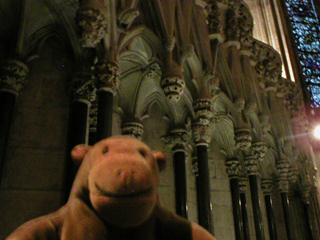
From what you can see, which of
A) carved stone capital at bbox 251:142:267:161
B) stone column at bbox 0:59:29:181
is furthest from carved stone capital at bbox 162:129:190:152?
stone column at bbox 0:59:29:181

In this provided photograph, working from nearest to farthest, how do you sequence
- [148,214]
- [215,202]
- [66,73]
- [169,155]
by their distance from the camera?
[148,214] < [66,73] < [169,155] < [215,202]

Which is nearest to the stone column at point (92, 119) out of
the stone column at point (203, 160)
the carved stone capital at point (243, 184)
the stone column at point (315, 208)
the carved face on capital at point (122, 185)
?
the stone column at point (203, 160)

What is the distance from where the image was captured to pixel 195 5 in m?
7.85

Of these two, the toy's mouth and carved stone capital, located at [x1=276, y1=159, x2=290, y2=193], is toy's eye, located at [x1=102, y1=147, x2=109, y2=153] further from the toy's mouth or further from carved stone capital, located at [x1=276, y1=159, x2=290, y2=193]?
carved stone capital, located at [x1=276, y1=159, x2=290, y2=193]

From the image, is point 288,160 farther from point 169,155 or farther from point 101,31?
point 101,31

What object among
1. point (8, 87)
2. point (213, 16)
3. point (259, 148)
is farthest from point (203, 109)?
point (8, 87)

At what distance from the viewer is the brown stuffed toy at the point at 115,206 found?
1.36 meters

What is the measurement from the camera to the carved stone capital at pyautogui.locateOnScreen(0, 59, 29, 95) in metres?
5.02

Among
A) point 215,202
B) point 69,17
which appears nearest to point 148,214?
point 69,17

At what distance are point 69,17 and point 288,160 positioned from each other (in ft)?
29.6

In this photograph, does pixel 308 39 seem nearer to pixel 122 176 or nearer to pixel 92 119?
pixel 92 119

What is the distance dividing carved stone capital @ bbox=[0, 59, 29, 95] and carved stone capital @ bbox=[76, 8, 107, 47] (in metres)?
1.26

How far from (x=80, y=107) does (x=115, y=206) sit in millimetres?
4239

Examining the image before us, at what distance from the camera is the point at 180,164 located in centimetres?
834
